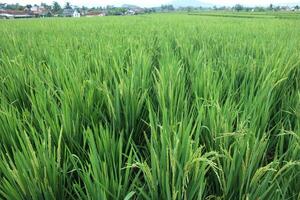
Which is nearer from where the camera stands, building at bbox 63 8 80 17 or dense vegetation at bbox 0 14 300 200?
dense vegetation at bbox 0 14 300 200

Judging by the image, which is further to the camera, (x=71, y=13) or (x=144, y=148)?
(x=71, y=13)

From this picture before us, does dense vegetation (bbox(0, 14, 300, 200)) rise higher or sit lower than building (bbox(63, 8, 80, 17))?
higher

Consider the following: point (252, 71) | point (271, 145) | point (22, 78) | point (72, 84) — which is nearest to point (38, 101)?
point (72, 84)

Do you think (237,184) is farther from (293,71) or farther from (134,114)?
(293,71)

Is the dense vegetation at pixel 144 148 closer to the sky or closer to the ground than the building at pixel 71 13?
closer to the sky

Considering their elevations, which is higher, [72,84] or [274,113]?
[72,84]

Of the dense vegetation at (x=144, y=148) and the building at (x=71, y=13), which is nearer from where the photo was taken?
the dense vegetation at (x=144, y=148)

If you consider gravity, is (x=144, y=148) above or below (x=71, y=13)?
above

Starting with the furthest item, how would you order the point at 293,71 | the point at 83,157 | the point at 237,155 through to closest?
the point at 293,71 < the point at 83,157 < the point at 237,155

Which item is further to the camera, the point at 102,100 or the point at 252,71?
the point at 252,71

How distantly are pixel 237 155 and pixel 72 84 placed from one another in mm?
765

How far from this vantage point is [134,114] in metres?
1.12

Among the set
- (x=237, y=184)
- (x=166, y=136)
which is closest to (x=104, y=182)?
(x=166, y=136)

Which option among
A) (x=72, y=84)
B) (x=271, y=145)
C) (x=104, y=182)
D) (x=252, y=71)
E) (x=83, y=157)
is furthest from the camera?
(x=252, y=71)
